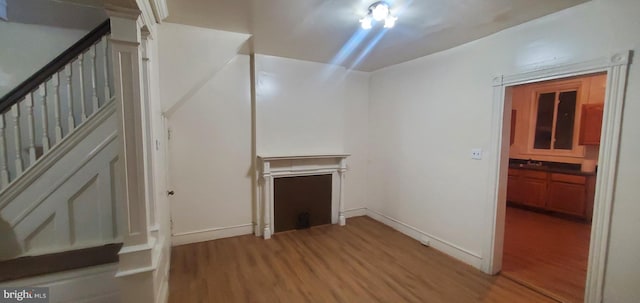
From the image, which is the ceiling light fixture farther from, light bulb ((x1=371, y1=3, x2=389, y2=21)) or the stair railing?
the stair railing

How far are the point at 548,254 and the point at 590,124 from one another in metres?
2.71

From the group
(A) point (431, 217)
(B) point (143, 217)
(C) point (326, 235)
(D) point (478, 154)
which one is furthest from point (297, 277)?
(D) point (478, 154)

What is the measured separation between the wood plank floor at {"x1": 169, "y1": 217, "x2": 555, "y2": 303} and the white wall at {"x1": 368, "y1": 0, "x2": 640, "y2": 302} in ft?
1.51

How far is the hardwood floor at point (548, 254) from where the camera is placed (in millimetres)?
2371

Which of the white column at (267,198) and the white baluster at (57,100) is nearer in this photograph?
the white baluster at (57,100)

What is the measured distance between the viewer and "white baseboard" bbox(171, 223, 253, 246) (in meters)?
3.13

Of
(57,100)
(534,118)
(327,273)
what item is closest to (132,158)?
(57,100)

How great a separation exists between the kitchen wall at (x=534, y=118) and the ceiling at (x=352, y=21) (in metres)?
2.75

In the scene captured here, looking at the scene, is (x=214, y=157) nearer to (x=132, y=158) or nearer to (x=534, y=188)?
(x=132, y=158)

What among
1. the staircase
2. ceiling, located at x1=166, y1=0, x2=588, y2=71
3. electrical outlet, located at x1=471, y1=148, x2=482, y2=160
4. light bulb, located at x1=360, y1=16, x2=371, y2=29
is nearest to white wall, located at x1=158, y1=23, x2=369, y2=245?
ceiling, located at x1=166, y1=0, x2=588, y2=71

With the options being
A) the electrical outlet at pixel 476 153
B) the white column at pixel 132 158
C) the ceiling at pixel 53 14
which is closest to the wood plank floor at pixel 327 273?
the white column at pixel 132 158

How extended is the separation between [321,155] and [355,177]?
3.04 ft

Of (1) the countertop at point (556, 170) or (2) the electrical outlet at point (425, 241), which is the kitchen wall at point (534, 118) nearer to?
(1) the countertop at point (556, 170)

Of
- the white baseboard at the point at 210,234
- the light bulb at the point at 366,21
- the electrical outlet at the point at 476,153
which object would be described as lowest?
the white baseboard at the point at 210,234
